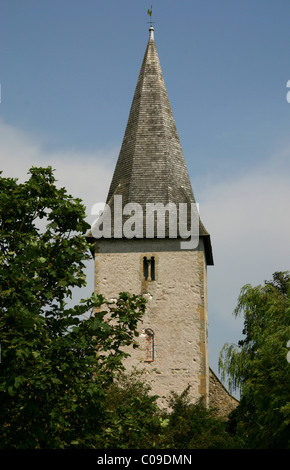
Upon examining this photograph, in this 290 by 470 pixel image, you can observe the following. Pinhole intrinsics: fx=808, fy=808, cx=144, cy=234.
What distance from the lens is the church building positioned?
87.5 feet

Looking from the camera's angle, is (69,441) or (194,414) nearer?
(69,441)

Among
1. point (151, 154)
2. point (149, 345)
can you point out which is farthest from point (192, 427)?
point (151, 154)

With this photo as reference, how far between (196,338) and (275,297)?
2971 mm

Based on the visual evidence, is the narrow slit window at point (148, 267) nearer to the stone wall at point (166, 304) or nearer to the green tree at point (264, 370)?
the stone wall at point (166, 304)

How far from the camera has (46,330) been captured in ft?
39.2

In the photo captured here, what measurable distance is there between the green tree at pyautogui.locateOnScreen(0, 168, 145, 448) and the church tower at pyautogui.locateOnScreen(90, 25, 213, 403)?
13.7 metres

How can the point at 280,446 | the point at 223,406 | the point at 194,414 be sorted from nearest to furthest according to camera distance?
the point at 280,446 < the point at 194,414 < the point at 223,406

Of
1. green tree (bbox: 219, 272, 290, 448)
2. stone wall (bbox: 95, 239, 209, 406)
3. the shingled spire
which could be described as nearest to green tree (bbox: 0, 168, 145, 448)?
green tree (bbox: 219, 272, 290, 448)

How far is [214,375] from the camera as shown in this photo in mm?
29594

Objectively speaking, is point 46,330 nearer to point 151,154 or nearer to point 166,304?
point 166,304

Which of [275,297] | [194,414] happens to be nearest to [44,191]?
[194,414]

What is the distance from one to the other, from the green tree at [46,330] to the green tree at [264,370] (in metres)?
7.44

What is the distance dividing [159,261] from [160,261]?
3 cm
